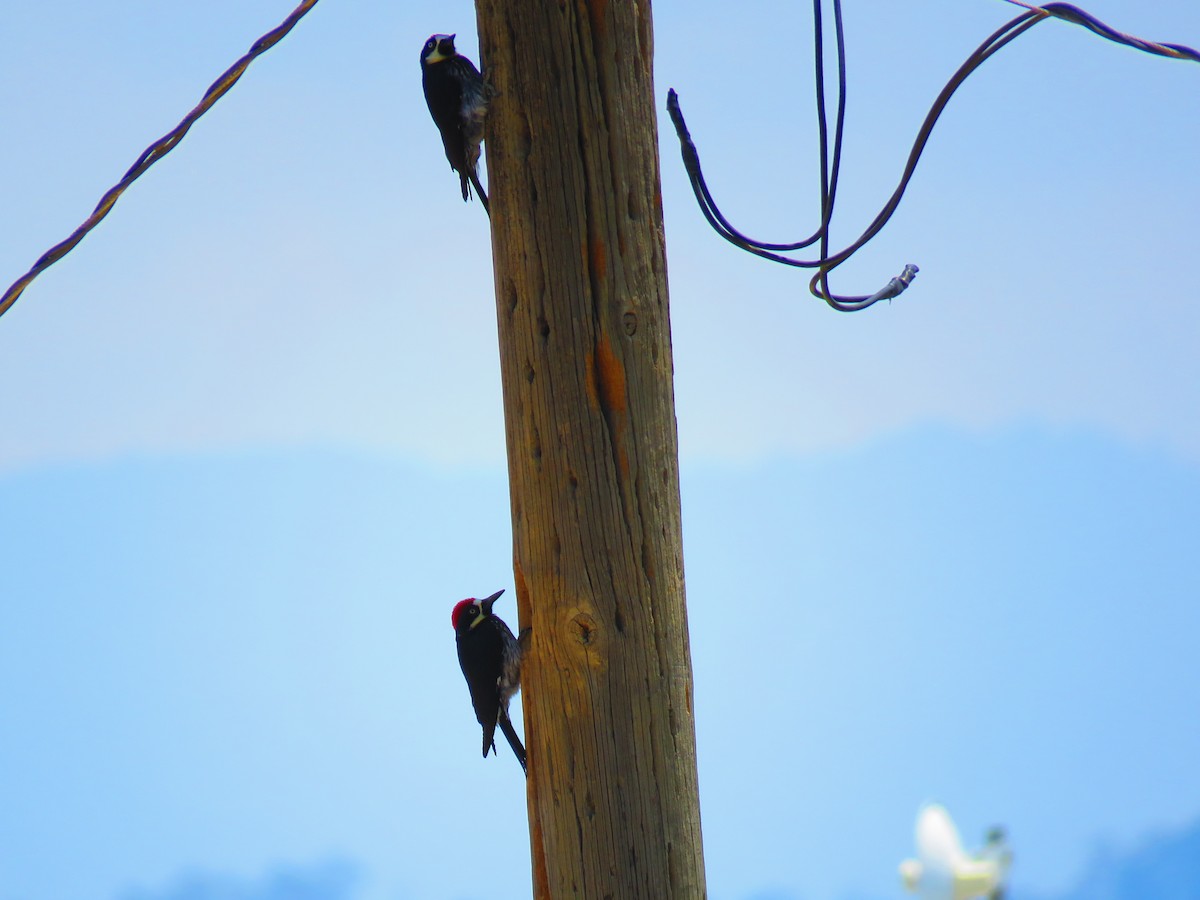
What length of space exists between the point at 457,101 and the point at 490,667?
3.40ft

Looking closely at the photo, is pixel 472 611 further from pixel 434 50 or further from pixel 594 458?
pixel 434 50

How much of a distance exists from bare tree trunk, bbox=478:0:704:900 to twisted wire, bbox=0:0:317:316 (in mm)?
525

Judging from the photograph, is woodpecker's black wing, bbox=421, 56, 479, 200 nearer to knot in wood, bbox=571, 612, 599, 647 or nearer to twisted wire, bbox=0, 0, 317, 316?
twisted wire, bbox=0, 0, 317, 316

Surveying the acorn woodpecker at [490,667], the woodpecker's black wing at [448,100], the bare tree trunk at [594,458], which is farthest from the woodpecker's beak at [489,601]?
the woodpecker's black wing at [448,100]

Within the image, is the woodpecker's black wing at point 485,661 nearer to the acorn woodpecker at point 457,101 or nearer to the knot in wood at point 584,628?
the knot in wood at point 584,628

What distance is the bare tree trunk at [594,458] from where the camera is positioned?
5.18ft

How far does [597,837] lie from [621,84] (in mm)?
1130

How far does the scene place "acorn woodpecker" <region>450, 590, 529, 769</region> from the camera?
203 centimetres

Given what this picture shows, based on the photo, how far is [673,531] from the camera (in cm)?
165

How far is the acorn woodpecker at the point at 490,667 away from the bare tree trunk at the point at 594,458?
1.14 feet

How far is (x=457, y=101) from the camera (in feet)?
6.26

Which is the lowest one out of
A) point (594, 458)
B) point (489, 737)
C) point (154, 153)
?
point (489, 737)

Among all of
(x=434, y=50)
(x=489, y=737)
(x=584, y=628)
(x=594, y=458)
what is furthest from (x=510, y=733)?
(x=434, y=50)

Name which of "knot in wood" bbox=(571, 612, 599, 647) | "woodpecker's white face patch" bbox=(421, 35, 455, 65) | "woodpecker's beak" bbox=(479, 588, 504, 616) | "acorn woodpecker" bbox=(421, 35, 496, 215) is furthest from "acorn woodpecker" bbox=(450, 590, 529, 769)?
"woodpecker's white face patch" bbox=(421, 35, 455, 65)
